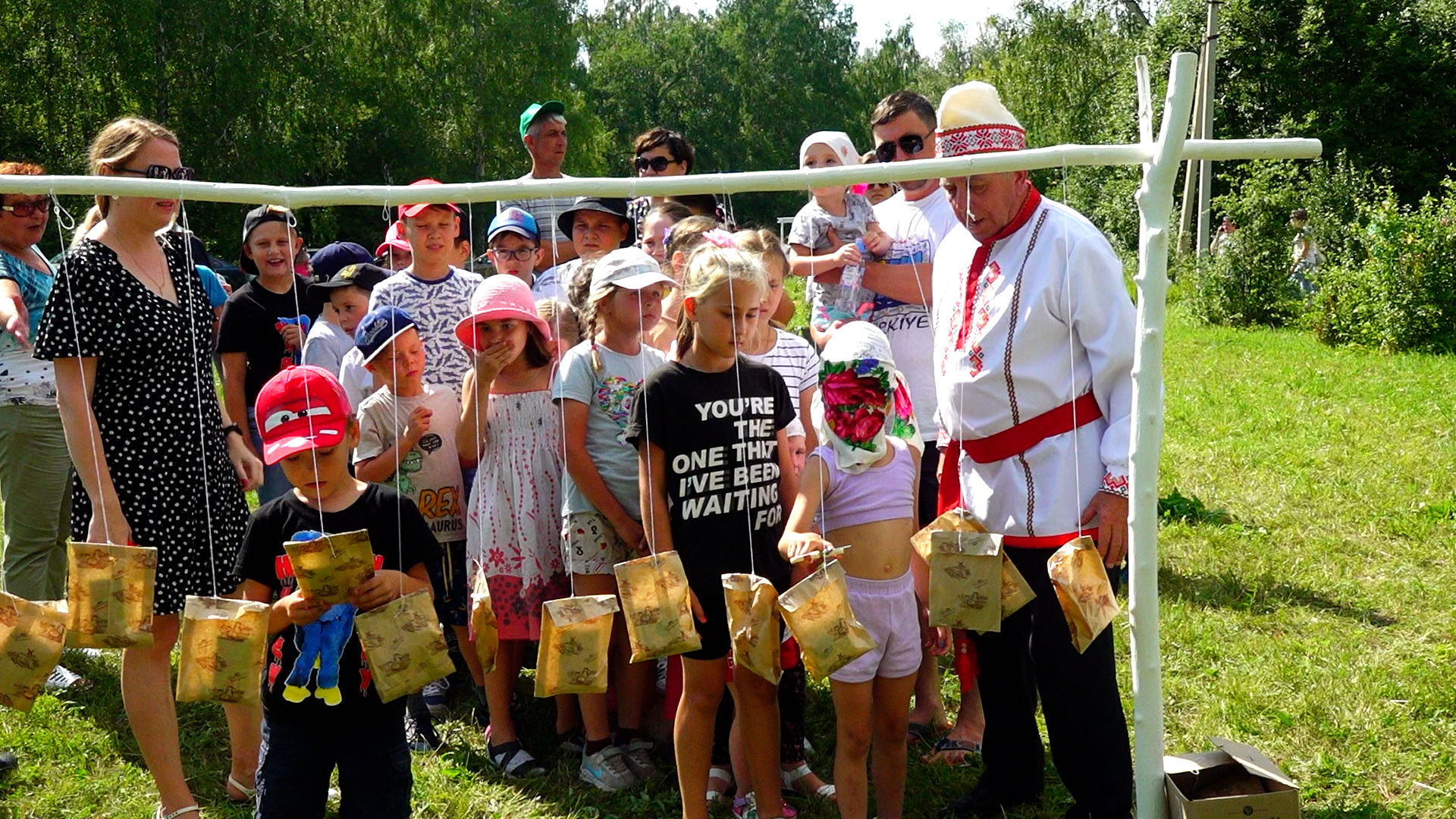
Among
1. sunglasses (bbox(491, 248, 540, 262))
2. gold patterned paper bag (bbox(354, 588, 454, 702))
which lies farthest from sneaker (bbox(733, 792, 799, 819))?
sunglasses (bbox(491, 248, 540, 262))

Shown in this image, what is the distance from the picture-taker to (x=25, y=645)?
2.77 metres

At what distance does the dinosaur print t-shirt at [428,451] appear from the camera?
379cm

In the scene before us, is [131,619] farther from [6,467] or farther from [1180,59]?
[1180,59]

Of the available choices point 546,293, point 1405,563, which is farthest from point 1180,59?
point 1405,563

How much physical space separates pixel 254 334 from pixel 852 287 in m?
2.30

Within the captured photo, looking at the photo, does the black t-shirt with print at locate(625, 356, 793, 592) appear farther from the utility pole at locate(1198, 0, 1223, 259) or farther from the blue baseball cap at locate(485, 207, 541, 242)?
the utility pole at locate(1198, 0, 1223, 259)

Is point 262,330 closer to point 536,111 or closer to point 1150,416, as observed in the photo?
point 536,111

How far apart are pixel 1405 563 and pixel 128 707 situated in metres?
5.35

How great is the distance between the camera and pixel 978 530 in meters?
2.81

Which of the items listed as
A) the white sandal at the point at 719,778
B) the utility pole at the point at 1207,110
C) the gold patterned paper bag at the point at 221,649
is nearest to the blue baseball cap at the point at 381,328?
the gold patterned paper bag at the point at 221,649

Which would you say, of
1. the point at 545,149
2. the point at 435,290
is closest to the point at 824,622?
the point at 435,290

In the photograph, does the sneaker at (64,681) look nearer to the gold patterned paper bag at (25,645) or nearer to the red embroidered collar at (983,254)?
the gold patterned paper bag at (25,645)

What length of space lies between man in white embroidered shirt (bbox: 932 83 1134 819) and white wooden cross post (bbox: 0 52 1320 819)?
13 cm

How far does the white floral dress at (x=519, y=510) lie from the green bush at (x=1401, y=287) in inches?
461
